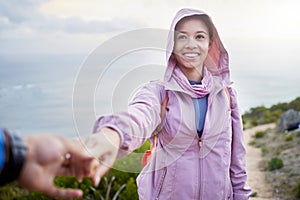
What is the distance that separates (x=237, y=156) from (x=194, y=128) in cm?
43

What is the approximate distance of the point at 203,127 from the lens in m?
2.40

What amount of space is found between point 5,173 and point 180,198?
4.94ft

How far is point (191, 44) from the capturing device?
2484mm

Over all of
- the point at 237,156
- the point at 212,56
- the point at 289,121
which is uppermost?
the point at 212,56

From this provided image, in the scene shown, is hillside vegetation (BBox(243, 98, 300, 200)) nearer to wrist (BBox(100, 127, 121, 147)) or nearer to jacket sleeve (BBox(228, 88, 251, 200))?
jacket sleeve (BBox(228, 88, 251, 200))

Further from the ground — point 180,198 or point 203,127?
point 203,127

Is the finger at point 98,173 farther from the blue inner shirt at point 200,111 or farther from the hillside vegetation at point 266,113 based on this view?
the hillside vegetation at point 266,113

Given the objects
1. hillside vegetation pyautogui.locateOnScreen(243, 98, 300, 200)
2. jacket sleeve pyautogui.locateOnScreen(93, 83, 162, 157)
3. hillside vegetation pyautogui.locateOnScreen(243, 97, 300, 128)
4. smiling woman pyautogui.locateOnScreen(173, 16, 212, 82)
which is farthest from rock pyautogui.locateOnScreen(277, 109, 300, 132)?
jacket sleeve pyautogui.locateOnScreen(93, 83, 162, 157)

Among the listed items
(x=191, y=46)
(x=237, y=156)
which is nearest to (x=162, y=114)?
(x=191, y=46)

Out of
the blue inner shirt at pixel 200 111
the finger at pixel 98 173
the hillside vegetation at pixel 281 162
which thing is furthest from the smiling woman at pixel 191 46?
the hillside vegetation at pixel 281 162

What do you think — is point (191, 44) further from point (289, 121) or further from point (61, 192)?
point (289, 121)

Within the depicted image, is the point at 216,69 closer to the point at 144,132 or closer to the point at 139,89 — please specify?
the point at 139,89

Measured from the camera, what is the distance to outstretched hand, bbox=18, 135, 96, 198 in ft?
3.29

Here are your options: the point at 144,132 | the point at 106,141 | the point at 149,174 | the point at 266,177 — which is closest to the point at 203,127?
the point at 149,174
